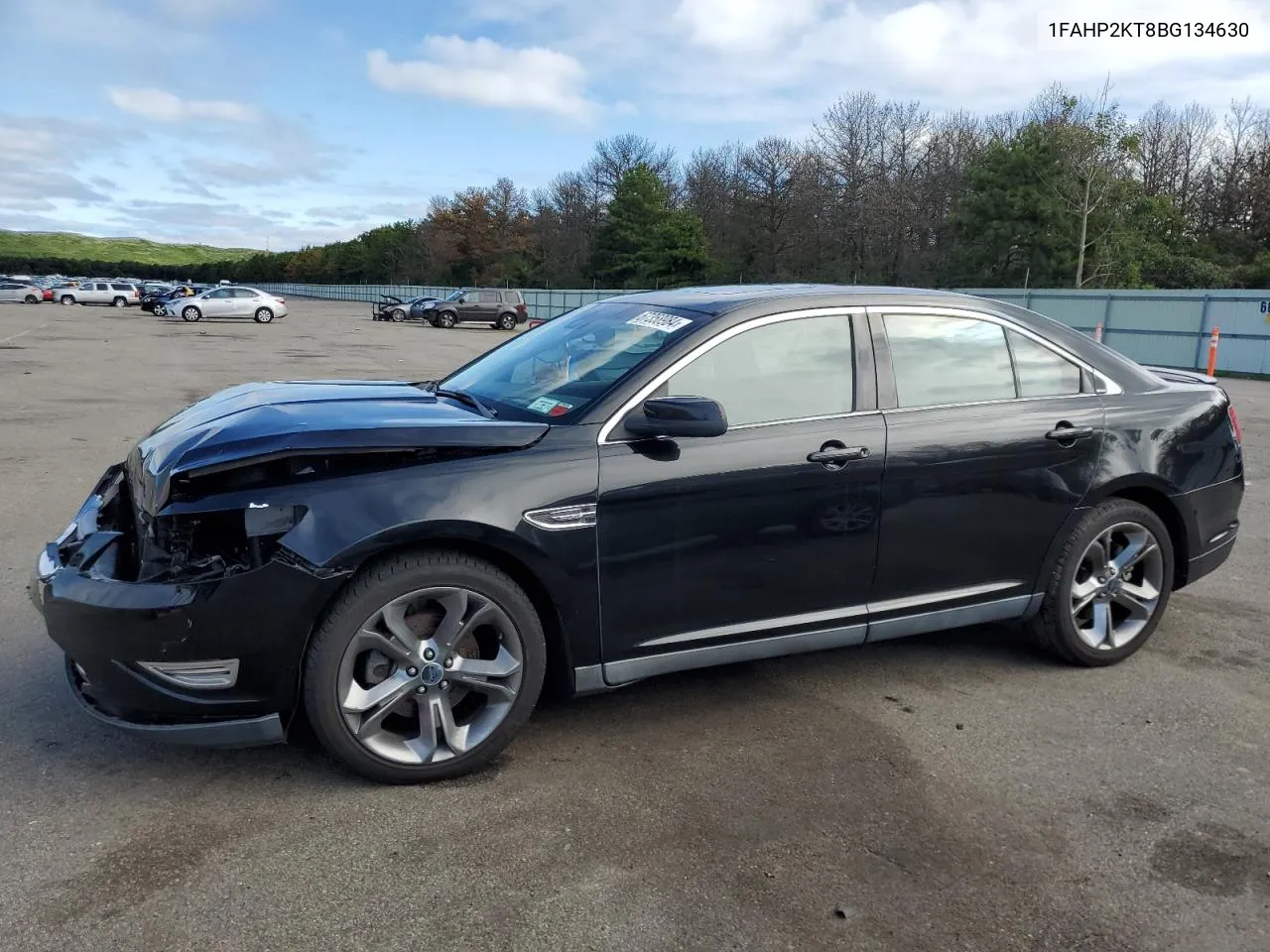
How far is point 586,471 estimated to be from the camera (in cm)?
341

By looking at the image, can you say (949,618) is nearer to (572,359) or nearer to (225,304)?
(572,359)

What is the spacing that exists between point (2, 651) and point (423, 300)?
168ft

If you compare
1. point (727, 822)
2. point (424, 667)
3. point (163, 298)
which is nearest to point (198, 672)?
point (424, 667)

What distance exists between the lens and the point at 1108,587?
14.7ft

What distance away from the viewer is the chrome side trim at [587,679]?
11.5 ft

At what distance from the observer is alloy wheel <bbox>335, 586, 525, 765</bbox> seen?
3.19m

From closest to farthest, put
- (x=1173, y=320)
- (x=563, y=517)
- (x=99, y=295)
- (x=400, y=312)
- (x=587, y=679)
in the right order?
(x=563, y=517), (x=587, y=679), (x=1173, y=320), (x=400, y=312), (x=99, y=295)

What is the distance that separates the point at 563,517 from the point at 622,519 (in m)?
0.22

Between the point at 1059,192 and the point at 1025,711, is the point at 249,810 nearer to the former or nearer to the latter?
the point at 1025,711

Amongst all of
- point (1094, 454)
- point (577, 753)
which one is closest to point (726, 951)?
point (577, 753)

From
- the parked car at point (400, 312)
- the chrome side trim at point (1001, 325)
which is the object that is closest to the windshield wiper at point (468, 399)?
the chrome side trim at point (1001, 325)

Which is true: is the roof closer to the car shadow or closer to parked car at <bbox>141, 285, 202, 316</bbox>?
the car shadow

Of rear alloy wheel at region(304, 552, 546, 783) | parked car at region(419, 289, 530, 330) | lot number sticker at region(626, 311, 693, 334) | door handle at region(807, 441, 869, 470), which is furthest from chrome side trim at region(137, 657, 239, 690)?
parked car at region(419, 289, 530, 330)

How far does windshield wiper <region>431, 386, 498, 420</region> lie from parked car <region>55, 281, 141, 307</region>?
227 ft
